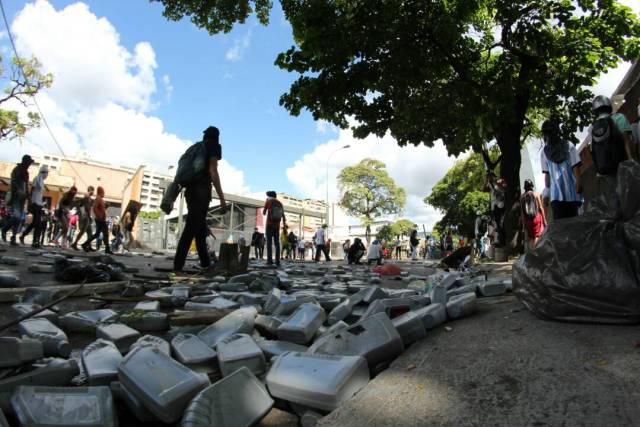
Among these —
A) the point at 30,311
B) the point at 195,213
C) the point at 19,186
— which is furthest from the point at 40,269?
the point at 19,186

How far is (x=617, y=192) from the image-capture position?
1962mm

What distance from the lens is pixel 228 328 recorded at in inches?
83.3

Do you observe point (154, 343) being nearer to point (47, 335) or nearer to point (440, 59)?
point (47, 335)

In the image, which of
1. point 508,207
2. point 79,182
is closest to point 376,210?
point 79,182

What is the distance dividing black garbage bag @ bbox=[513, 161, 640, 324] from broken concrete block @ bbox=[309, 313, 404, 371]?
2.71 feet

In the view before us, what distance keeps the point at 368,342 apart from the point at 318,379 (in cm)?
41

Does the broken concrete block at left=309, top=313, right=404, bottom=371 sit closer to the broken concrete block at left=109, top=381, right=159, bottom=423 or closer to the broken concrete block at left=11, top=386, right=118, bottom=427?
the broken concrete block at left=109, top=381, right=159, bottom=423

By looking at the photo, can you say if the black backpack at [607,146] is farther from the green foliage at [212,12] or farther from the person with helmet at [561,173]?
the green foliage at [212,12]

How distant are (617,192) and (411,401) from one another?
5.14ft

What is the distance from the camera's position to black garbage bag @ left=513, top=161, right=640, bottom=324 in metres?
1.74

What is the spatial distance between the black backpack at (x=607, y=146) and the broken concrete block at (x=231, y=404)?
12.1 feet

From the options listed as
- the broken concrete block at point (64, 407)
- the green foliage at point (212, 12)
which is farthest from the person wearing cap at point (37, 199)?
the broken concrete block at point (64, 407)

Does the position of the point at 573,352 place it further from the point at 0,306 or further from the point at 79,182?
the point at 79,182

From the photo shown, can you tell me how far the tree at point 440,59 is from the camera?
25.7ft
